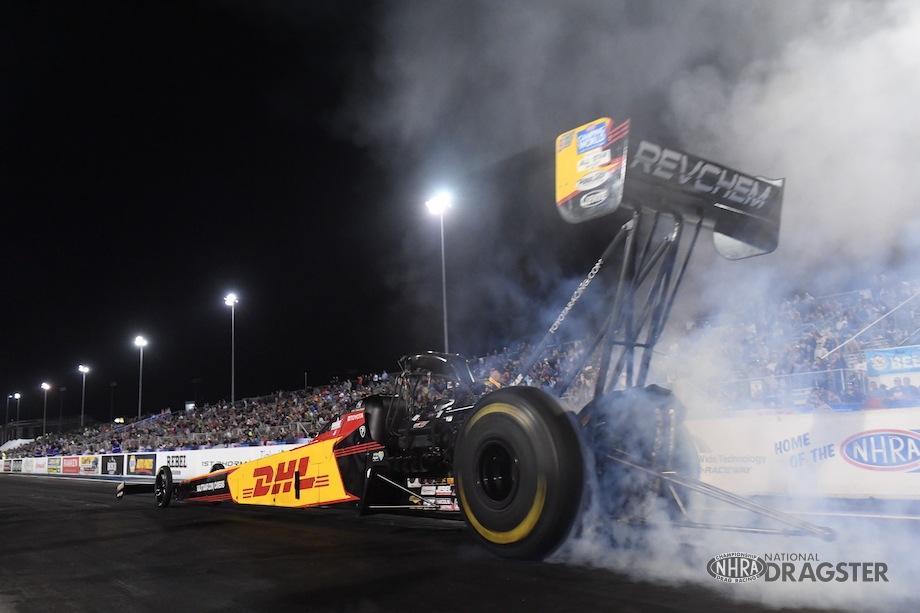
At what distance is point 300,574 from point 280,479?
3219 millimetres

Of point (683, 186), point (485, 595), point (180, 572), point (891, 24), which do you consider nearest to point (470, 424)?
point (485, 595)

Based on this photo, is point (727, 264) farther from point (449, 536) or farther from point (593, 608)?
point (449, 536)

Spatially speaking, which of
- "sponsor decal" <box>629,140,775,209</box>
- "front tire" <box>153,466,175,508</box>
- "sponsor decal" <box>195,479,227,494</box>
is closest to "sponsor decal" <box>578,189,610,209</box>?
"sponsor decal" <box>629,140,775,209</box>

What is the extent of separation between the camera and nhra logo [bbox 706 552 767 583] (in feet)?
13.6

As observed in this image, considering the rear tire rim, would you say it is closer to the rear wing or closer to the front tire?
the rear wing

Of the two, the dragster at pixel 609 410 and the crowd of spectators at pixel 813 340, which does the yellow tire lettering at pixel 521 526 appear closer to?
the dragster at pixel 609 410

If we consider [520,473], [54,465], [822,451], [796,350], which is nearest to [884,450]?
[822,451]

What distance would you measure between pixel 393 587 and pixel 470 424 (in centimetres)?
123

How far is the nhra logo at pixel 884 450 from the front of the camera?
25.3ft

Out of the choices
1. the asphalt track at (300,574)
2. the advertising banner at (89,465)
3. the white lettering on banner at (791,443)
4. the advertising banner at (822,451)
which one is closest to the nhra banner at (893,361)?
the advertising banner at (822,451)

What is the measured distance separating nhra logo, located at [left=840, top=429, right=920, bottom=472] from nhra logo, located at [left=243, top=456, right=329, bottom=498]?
6485 millimetres

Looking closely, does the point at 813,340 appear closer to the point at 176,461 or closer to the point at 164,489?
the point at 164,489

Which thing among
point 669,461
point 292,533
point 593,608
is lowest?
point 292,533

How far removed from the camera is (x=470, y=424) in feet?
15.5
